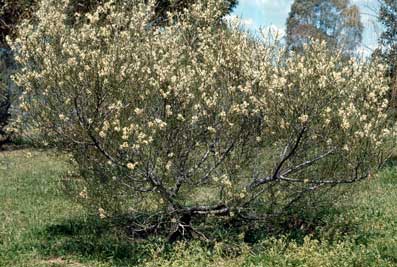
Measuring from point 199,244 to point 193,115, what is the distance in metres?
1.73

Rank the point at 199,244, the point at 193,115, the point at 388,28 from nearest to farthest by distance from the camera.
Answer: the point at 193,115
the point at 199,244
the point at 388,28

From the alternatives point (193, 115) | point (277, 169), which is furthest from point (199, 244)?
point (193, 115)

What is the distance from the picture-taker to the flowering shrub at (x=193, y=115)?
300 inches

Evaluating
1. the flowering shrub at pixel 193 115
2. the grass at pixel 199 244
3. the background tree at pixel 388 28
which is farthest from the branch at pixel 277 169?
the background tree at pixel 388 28

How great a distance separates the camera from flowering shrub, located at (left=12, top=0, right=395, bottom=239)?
761 cm

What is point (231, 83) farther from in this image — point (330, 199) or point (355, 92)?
point (330, 199)

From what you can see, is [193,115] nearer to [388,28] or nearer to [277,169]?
[277,169]

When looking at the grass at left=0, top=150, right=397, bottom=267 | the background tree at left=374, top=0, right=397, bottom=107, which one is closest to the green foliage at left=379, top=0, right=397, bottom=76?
the background tree at left=374, top=0, right=397, bottom=107

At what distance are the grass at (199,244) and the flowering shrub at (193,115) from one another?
1.76ft

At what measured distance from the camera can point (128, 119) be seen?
25.1 ft

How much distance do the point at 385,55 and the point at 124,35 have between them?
11.9 meters

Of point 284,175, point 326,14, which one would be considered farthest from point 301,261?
point 326,14

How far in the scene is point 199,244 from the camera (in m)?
8.22

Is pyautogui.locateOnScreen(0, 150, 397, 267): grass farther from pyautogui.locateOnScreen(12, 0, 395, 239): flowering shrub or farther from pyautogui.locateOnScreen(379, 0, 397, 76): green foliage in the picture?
pyautogui.locateOnScreen(379, 0, 397, 76): green foliage
